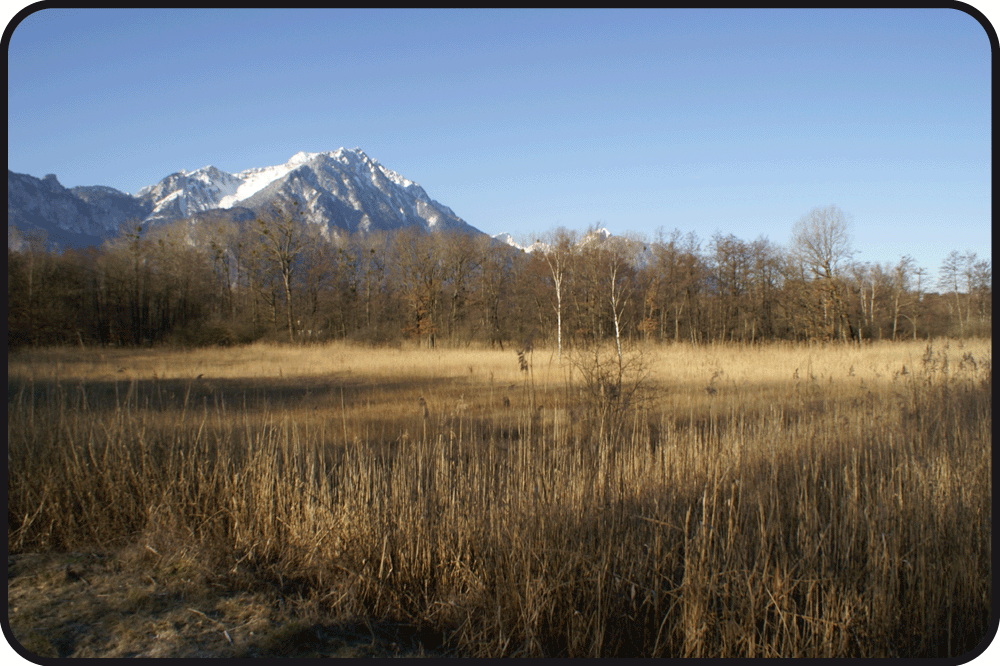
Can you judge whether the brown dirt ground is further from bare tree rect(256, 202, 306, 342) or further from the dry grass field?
bare tree rect(256, 202, 306, 342)

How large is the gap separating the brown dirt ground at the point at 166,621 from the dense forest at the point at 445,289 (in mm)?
19388

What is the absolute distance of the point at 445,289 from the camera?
34125mm

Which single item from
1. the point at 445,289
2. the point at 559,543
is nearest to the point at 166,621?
the point at 559,543

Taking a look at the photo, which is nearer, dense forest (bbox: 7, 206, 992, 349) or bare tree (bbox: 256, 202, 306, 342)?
dense forest (bbox: 7, 206, 992, 349)

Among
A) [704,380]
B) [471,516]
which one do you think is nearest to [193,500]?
[471,516]

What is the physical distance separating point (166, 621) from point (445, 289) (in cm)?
3242

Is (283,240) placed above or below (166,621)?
above

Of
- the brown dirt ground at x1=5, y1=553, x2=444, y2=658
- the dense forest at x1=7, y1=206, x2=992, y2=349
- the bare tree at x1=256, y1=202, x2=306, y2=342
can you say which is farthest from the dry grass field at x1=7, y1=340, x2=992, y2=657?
the bare tree at x1=256, y1=202, x2=306, y2=342

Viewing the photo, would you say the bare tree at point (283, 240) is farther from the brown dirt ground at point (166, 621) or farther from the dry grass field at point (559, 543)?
the brown dirt ground at point (166, 621)

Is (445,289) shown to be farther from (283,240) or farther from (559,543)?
(559,543)

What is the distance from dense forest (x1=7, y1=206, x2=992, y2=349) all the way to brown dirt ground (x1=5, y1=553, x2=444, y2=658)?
19.4 meters

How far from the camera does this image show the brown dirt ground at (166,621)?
1941 millimetres

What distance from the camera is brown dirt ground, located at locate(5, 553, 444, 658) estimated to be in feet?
6.37
